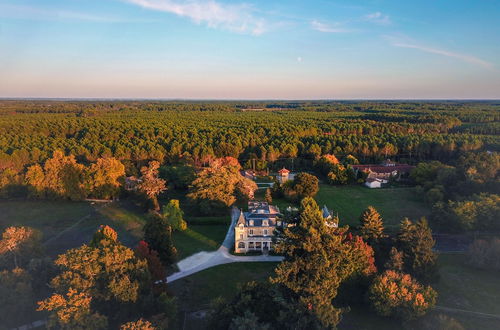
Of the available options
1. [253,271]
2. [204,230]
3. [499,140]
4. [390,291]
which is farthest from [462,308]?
[499,140]

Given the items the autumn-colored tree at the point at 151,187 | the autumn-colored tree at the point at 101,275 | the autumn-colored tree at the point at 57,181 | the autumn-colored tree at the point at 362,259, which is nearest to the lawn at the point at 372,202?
the autumn-colored tree at the point at 362,259

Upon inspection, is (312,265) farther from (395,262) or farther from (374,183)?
(374,183)

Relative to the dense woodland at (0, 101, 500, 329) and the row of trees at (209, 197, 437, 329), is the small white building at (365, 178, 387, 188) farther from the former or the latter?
the row of trees at (209, 197, 437, 329)

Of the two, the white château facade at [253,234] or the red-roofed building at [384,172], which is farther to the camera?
the red-roofed building at [384,172]

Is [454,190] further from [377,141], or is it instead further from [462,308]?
[377,141]

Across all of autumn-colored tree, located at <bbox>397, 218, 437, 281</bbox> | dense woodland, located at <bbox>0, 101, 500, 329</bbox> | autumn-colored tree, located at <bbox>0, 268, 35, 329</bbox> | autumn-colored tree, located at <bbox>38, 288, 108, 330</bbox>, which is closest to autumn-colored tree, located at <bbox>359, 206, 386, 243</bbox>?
dense woodland, located at <bbox>0, 101, 500, 329</bbox>

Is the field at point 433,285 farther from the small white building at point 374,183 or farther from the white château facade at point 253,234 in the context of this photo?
the small white building at point 374,183
